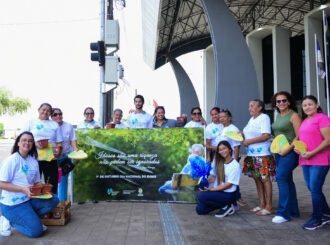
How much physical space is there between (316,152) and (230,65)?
33.6ft

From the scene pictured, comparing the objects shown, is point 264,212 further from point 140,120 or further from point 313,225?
point 140,120

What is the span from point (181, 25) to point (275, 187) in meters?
26.1

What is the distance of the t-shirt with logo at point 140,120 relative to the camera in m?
5.67

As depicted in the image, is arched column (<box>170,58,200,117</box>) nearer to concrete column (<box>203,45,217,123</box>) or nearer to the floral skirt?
concrete column (<box>203,45,217,123</box>)

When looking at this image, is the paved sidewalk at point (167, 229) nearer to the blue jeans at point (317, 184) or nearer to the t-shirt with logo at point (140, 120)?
the blue jeans at point (317, 184)

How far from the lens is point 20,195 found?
3.46m

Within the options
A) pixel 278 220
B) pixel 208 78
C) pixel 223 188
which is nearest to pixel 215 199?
pixel 223 188

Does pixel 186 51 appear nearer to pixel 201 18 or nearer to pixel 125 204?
pixel 201 18

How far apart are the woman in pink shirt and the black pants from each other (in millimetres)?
3699

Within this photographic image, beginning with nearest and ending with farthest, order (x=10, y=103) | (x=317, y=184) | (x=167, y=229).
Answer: (x=317, y=184), (x=167, y=229), (x=10, y=103)

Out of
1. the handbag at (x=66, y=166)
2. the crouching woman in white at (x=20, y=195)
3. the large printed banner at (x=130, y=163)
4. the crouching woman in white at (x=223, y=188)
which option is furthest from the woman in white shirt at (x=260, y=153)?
the crouching woman in white at (x=20, y=195)

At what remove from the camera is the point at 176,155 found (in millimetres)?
5031

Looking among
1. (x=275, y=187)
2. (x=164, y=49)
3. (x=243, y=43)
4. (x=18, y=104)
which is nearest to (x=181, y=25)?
(x=164, y=49)

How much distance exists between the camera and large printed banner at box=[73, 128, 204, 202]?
5.04m
